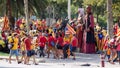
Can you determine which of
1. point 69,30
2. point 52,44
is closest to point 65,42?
point 52,44

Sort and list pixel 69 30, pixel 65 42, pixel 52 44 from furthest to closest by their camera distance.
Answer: pixel 69 30 → pixel 52 44 → pixel 65 42

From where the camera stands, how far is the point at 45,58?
94.2 feet

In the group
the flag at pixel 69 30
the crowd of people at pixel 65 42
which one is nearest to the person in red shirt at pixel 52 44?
the crowd of people at pixel 65 42

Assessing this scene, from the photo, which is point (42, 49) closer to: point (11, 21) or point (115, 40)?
point (115, 40)

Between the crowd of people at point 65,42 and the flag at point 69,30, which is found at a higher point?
the flag at point 69,30

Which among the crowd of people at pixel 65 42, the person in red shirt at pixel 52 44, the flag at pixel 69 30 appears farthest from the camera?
the flag at pixel 69 30

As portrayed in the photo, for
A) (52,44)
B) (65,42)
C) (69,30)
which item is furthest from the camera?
(69,30)

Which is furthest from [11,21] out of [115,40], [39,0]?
[115,40]

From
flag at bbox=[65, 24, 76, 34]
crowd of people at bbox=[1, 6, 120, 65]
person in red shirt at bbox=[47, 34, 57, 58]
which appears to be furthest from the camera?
flag at bbox=[65, 24, 76, 34]

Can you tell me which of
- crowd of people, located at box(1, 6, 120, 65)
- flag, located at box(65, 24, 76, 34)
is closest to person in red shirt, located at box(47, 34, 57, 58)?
crowd of people, located at box(1, 6, 120, 65)

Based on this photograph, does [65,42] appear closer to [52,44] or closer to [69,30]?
[52,44]

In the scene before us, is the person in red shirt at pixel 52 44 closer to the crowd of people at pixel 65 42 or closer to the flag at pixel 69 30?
the crowd of people at pixel 65 42

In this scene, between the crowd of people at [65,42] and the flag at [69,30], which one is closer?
the crowd of people at [65,42]

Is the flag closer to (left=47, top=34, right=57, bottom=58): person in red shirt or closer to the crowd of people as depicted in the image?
the crowd of people
